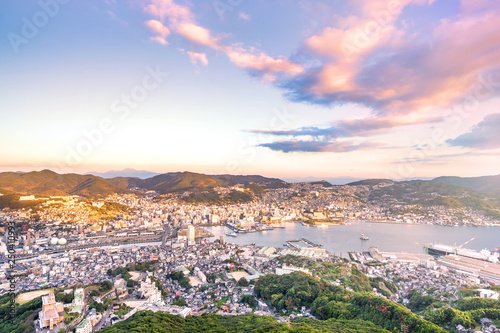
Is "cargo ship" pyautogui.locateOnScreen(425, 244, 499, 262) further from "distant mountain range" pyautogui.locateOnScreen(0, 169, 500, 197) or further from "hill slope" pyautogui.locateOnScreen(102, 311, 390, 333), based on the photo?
"distant mountain range" pyautogui.locateOnScreen(0, 169, 500, 197)

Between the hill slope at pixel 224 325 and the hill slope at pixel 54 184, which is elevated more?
the hill slope at pixel 54 184

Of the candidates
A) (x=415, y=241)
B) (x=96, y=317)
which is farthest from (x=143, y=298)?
(x=415, y=241)

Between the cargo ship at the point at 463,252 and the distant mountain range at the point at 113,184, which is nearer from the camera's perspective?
the cargo ship at the point at 463,252

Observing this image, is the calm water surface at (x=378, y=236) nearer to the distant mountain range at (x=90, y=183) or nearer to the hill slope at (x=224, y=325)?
the hill slope at (x=224, y=325)

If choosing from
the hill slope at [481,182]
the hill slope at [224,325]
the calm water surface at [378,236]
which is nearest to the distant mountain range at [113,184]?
the hill slope at [481,182]

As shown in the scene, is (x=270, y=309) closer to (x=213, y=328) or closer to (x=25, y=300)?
(x=213, y=328)

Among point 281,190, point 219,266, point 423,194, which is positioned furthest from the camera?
point 281,190

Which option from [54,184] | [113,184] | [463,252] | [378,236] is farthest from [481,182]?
[54,184]

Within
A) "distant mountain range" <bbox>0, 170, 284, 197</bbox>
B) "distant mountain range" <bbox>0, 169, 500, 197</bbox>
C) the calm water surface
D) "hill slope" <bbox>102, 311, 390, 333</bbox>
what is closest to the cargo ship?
the calm water surface

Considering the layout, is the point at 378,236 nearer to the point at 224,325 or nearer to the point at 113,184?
the point at 224,325
